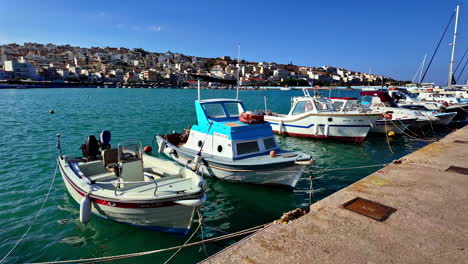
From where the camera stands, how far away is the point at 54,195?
941cm

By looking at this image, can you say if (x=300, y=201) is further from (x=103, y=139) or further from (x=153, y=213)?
(x=103, y=139)

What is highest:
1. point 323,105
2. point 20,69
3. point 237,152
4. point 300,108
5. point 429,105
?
point 20,69

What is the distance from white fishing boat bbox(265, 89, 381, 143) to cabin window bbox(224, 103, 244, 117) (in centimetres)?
801

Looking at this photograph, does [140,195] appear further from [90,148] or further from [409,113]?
[409,113]

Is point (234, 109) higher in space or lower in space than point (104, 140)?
higher

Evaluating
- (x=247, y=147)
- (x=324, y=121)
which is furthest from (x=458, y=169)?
(x=324, y=121)

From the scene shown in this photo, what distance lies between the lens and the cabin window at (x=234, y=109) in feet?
39.2

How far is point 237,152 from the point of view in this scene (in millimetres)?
9906

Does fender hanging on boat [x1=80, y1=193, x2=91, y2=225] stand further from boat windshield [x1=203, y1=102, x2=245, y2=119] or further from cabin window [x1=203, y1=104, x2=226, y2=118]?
cabin window [x1=203, y1=104, x2=226, y2=118]

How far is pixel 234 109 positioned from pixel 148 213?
6964 mm

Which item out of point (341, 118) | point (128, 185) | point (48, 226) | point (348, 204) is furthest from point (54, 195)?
point (341, 118)

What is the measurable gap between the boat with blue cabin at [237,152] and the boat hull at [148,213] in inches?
98.6

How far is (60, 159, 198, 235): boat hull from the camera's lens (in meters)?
6.25

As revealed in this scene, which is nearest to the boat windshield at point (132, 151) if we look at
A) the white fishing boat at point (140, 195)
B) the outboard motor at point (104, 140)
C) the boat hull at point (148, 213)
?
the white fishing boat at point (140, 195)
